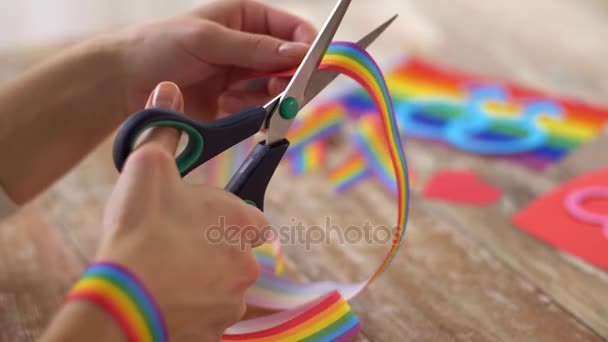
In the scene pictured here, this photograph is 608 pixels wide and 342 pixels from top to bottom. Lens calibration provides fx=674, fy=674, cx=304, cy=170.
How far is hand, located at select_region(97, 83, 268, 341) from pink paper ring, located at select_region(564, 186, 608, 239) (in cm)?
43

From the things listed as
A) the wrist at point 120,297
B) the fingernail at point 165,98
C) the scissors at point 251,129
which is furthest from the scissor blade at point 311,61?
the wrist at point 120,297

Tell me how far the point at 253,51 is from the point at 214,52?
4 centimetres

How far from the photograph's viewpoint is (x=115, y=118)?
69cm

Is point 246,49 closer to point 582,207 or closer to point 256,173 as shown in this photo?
point 256,173

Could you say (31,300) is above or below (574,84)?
below

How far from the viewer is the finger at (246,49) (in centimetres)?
60

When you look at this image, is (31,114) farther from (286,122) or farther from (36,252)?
(286,122)

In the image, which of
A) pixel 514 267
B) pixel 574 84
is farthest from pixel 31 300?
pixel 574 84

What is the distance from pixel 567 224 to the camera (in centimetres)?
72

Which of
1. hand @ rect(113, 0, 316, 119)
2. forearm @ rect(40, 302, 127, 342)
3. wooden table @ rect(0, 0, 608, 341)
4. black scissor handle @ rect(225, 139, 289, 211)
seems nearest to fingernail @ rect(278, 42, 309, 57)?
hand @ rect(113, 0, 316, 119)

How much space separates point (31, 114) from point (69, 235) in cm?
14

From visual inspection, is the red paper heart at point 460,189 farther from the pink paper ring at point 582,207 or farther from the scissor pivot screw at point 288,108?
the scissor pivot screw at point 288,108

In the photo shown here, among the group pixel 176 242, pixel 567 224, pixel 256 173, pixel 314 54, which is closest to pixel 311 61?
pixel 314 54

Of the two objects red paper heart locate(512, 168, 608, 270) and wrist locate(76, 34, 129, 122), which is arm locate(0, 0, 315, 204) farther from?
red paper heart locate(512, 168, 608, 270)
